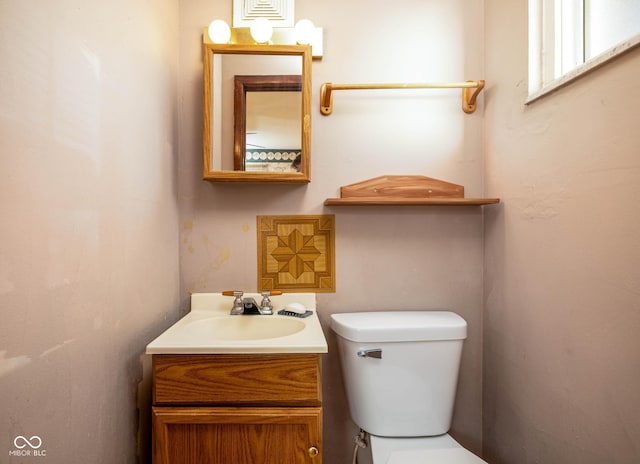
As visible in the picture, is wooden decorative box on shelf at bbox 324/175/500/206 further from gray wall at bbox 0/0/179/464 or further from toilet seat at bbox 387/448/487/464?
toilet seat at bbox 387/448/487/464

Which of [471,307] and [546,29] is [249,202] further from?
[546,29]

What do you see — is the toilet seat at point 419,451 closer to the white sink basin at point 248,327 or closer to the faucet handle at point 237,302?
the white sink basin at point 248,327

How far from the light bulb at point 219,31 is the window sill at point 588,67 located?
43.1 inches

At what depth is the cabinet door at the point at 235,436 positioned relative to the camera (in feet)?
2.92

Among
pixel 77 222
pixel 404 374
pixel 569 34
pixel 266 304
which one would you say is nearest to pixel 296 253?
pixel 266 304

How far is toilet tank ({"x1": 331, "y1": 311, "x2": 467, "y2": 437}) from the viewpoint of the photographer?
3.71 feet

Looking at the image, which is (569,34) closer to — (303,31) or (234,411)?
(303,31)

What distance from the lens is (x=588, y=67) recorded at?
33.2 inches

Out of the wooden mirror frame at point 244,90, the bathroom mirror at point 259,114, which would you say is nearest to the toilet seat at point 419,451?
the bathroom mirror at point 259,114

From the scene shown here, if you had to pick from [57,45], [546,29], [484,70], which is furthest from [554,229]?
[57,45]

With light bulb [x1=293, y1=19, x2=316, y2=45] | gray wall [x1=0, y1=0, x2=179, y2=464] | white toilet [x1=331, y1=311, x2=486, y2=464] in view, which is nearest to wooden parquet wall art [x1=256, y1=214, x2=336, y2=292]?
white toilet [x1=331, y1=311, x2=486, y2=464]

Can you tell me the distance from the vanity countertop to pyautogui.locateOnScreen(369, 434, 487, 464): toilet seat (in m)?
0.44

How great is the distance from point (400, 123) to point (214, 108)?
28.8 inches

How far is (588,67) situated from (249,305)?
1.23 meters
